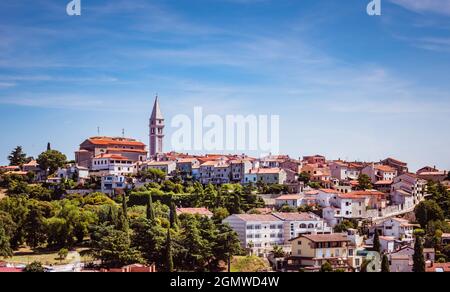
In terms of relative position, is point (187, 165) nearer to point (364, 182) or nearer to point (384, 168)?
point (364, 182)

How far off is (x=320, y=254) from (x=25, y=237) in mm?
6792

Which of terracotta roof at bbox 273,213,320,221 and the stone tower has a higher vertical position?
the stone tower

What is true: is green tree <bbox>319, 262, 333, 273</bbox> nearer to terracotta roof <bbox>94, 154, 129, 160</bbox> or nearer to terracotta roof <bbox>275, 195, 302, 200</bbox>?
terracotta roof <bbox>275, 195, 302, 200</bbox>

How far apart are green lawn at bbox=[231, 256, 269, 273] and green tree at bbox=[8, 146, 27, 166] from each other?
45.6ft

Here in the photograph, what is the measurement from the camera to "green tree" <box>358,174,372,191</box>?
2216cm

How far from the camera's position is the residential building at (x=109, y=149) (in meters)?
25.0

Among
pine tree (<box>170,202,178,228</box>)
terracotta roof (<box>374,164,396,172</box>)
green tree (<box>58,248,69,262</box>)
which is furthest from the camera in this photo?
terracotta roof (<box>374,164,396,172</box>)

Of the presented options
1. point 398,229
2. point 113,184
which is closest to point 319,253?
point 398,229

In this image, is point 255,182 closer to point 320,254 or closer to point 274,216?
point 274,216

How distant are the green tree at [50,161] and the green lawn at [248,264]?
35.6 feet

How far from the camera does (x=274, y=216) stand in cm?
1688

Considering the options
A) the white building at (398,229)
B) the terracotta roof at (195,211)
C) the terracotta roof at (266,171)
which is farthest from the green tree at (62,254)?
the terracotta roof at (266,171)

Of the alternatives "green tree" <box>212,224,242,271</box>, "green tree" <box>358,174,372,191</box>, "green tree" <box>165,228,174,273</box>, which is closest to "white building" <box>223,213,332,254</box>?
"green tree" <box>212,224,242,271</box>

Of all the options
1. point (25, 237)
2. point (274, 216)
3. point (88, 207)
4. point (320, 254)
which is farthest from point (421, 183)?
point (25, 237)
